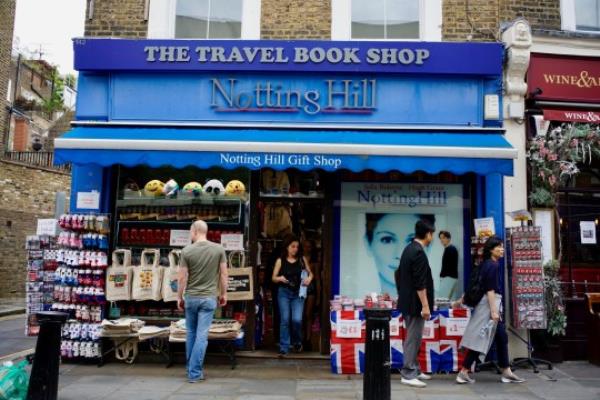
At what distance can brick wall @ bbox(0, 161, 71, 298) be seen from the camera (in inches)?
712

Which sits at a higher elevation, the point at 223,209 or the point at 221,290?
the point at 223,209

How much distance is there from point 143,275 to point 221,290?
→ 1723 millimetres

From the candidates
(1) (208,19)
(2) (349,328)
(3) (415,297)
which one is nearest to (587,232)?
(3) (415,297)

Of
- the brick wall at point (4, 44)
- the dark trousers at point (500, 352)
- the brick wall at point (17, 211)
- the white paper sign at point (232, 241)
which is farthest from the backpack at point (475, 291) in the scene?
the brick wall at point (4, 44)

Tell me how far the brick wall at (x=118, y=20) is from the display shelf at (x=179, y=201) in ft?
8.59

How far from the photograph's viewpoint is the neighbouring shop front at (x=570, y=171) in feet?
27.1

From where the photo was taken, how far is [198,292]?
673 cm

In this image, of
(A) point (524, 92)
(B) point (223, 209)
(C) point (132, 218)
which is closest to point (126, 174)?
(C) point (132, 218)

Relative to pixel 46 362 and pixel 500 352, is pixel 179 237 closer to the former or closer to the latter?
pixel 46 362

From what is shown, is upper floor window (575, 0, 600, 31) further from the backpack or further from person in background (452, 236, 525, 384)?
the backpack

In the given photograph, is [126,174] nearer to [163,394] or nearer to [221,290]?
[221,290]

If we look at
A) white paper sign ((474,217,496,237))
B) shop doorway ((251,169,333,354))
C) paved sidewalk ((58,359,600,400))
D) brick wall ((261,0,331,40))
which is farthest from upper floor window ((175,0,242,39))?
paved sidewalk ((58,359,600,400))

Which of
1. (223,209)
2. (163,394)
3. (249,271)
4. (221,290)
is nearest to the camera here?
(163,394)

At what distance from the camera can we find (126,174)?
8773 millimetres
